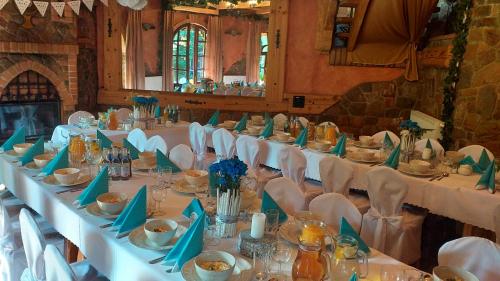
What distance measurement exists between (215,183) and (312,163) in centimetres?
209

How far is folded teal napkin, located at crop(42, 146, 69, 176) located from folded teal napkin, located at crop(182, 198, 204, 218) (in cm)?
117

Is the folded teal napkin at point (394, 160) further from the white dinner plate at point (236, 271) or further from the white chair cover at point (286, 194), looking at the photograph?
the white dinner plate at point (236, 271)

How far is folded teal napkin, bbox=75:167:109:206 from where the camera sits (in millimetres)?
2332

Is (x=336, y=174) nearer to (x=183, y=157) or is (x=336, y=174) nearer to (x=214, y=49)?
(x=183, y=157)

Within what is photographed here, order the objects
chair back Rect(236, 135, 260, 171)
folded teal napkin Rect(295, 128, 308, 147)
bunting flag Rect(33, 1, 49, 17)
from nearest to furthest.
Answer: chair back Rect(236, 135, 260, 171), folded teal napkin Rect(295, 128, 308, 147), bunting flag Rect(33, 1, 49, 17)

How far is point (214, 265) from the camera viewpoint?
66.7 inches

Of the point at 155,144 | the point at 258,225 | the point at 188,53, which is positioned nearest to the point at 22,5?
the point at 155,144

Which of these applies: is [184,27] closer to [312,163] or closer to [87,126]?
[87,126]

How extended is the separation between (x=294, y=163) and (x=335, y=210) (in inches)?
49.9

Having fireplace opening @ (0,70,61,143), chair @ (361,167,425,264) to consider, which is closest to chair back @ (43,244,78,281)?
chair @ (361,167,425,264)

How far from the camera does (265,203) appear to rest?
2.22m

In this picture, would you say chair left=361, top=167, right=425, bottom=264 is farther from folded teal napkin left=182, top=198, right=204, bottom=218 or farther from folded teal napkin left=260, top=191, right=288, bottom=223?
folded teal napkin left=182, top=198, right=204, bottom=218

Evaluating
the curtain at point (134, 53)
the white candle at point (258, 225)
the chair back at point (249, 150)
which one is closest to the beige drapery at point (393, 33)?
the chair back at point (249, 150)

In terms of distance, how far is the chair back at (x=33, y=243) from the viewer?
181 centimetres
